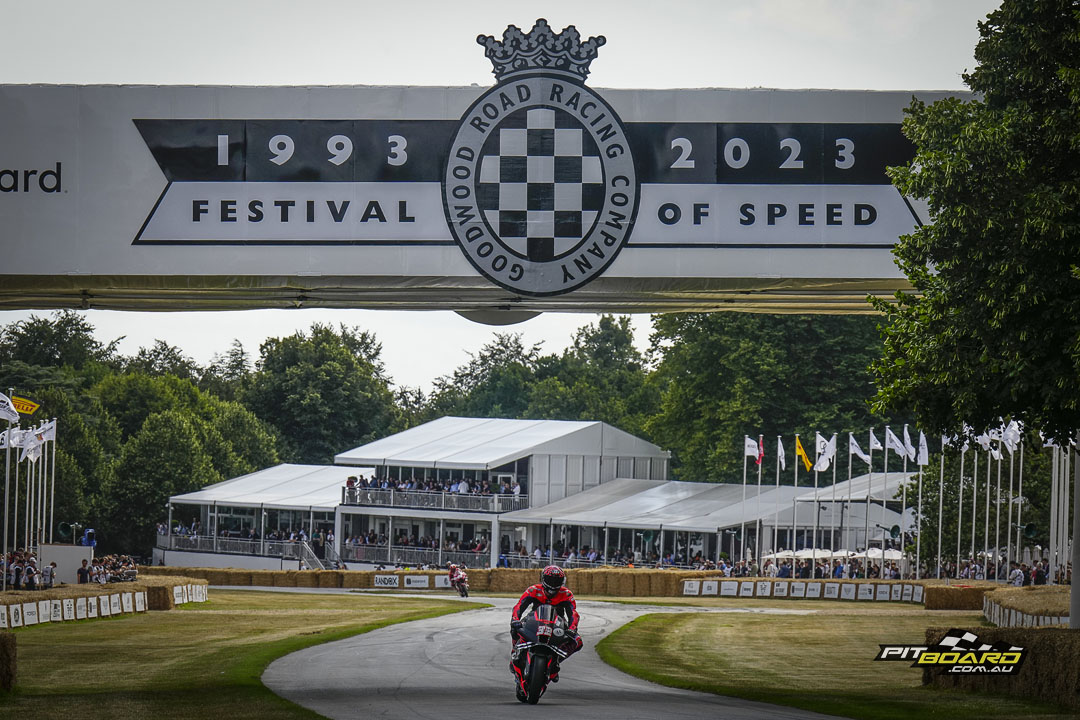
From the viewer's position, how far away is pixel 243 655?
922 inches

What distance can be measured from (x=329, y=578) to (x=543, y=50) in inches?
1575

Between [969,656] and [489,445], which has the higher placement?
[489,445]

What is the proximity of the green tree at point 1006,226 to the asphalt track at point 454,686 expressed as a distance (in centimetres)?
431

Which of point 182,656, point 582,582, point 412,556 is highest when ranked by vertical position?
point 182,656

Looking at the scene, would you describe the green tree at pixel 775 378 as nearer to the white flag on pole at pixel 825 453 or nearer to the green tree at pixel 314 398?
the white flag on pole at pixel 825 453

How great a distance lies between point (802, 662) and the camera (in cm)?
2436

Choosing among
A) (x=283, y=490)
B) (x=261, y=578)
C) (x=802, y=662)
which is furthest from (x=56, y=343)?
(x=802, y=662)

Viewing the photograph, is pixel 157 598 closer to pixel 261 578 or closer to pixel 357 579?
pixel 357 579

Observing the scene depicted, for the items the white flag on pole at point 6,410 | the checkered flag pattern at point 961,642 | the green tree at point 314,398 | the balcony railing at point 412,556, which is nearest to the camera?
the checkered flag pattern at point 961,642

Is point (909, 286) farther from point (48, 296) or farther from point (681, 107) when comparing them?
point (48, 296)

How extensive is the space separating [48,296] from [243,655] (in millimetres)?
8489

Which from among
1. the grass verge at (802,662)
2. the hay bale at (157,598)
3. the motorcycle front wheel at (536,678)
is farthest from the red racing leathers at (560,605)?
the hay bale at (157,598)

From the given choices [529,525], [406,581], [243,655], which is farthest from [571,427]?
[243,655]

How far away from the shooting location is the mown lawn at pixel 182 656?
1587 cm
